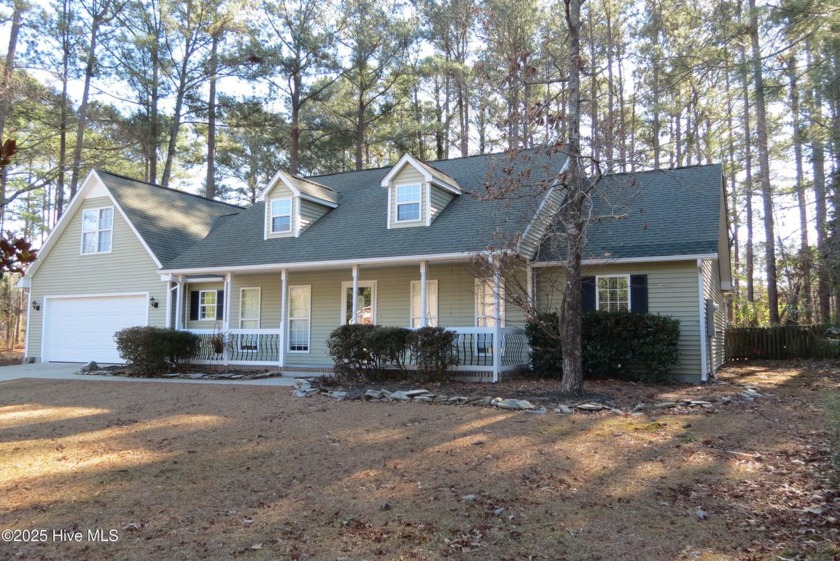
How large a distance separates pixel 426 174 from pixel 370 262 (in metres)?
2.78

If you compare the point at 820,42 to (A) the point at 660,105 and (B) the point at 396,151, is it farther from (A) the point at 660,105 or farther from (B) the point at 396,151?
(B) the point at 396,151

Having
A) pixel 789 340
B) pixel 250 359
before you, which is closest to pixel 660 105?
pixel 789 340

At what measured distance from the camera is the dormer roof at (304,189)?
1680cm

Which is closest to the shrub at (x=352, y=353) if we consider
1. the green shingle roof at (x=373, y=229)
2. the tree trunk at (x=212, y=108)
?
the green shingle roof at (x=373, y=229)

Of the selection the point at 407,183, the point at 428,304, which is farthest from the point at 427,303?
the point at 407,183

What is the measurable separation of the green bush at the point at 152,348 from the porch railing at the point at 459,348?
77 centimetres

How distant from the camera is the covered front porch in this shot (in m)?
13.5

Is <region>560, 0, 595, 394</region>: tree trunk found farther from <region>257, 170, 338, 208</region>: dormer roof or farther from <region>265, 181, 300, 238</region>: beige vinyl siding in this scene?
<region>265, 181, 300, 238</region>: beige vinyl siding

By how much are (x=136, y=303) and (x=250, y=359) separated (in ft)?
17.1

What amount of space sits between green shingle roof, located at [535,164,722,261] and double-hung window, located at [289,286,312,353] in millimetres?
6781

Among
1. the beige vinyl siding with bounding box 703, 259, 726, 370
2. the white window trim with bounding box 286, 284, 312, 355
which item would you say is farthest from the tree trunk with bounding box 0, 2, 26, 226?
the beige vinyl siding with bounding box 703, 259, 726, 370

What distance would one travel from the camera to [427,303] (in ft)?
49.8

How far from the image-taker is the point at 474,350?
1305 centimetres

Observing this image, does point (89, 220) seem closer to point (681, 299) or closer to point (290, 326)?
point (290, 326)
